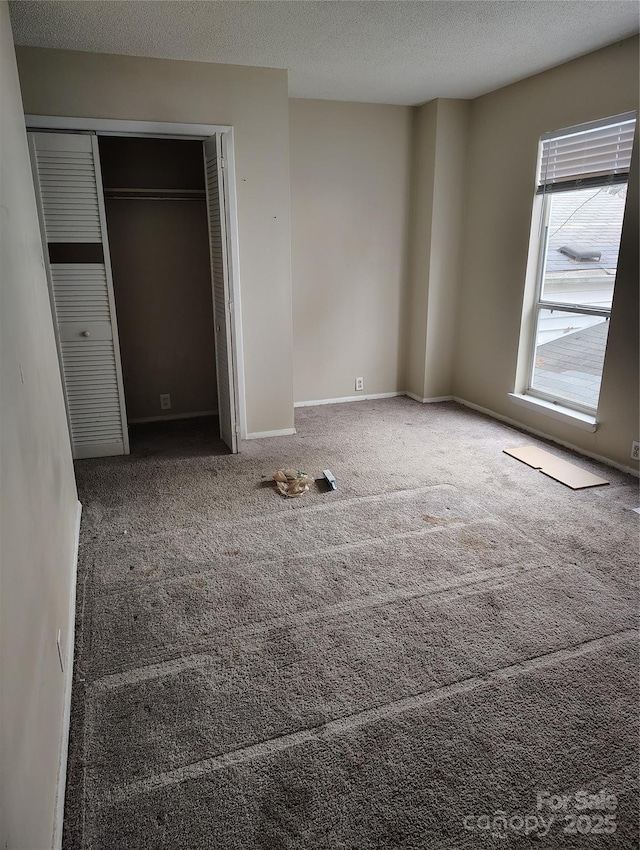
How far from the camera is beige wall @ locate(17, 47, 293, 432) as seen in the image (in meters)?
3.42

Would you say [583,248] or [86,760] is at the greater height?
[583,248]

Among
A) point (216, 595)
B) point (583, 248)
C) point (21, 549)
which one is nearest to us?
point (21, 549)

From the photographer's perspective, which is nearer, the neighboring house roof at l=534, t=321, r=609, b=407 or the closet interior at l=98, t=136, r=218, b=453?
the neighboring house roof at l=534, t=321, r=609, b=407

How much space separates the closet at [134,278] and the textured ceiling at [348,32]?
542mm

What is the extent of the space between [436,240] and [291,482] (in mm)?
2687

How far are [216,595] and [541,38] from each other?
351 cm

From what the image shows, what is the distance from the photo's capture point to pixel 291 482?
3.41 m

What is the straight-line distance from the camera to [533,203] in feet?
13.5

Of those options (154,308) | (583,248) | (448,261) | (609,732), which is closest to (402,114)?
(448,261)

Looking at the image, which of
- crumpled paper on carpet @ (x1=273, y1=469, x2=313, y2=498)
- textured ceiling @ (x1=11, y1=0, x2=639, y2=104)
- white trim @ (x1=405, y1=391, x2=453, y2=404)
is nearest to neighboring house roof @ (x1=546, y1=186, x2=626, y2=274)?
textured ceiling @ (x1=11, y1=0, x2=639, y2=104)

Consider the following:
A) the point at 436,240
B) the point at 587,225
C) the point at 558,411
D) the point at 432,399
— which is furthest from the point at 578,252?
the point at 432,399

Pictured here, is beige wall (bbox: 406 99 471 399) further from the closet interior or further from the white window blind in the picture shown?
the closet interior

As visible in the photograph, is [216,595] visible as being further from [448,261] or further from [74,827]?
[448,261]

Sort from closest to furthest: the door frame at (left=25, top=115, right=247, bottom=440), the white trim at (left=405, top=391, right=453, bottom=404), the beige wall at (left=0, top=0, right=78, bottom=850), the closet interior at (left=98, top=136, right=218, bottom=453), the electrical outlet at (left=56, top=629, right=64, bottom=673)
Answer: the beige wall at (left=0, top=0, right=78, bottom=850) < the electrical outlet at (left=56, top=629, right=64, bottom=673) < the door frame at (left=25, top=115, right=247, bottom=440) < the closet interior at (left=98, top=136, right=218, bottom=453) < the white trim at (left=405, top=391, right=453, bottom=404)
